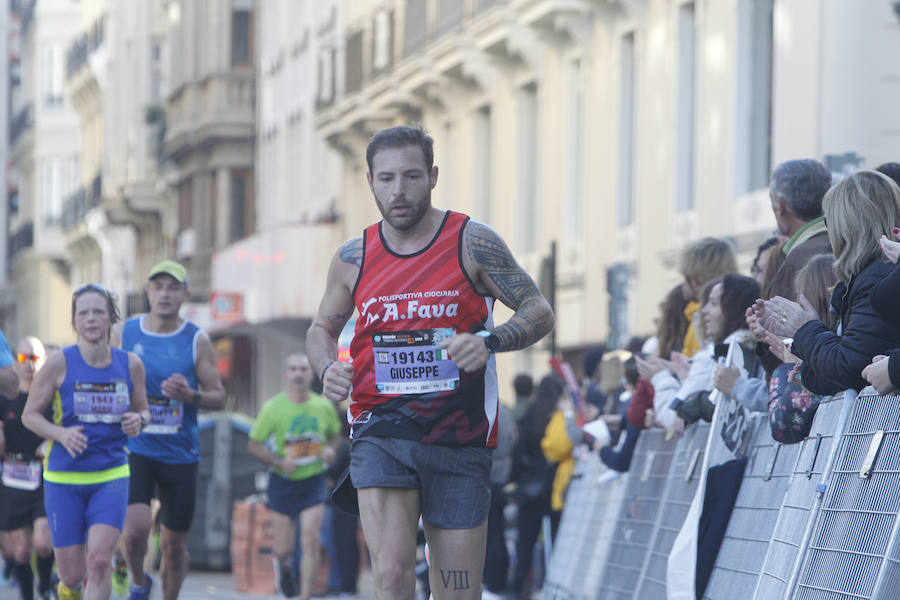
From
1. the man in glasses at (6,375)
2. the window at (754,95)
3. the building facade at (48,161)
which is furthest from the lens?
the building facade at (48,161)

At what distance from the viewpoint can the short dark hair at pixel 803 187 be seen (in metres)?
9.52

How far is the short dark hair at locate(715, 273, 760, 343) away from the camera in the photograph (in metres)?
9.74

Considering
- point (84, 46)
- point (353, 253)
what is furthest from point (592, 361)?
point (84, 46)

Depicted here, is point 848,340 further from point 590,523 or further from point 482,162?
point 482,162

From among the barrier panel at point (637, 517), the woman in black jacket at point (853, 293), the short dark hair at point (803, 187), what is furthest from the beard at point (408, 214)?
the barrier panel at point (637, 517)

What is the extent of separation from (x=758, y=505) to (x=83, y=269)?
70.7 m

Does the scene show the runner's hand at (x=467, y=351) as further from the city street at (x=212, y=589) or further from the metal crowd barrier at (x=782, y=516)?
the city street at (x=212, y=589)

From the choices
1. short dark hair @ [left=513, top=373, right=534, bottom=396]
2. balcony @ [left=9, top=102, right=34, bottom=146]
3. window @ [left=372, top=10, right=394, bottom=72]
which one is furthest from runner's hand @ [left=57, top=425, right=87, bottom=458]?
balcony @ [left=9, top=102, right=34, bottom=146]

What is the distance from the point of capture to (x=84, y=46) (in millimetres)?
74625

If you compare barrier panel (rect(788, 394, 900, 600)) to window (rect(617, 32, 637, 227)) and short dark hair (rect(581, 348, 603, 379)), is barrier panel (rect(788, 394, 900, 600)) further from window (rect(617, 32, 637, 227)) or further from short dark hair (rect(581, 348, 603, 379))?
window (rect(617, 32, 637, 227))

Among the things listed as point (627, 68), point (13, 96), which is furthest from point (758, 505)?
point (13, 96)

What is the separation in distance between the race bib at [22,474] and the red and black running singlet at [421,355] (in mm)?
8164

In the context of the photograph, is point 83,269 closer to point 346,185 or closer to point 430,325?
point 346,185

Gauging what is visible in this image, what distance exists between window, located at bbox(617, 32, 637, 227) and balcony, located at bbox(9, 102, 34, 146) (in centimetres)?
6311
